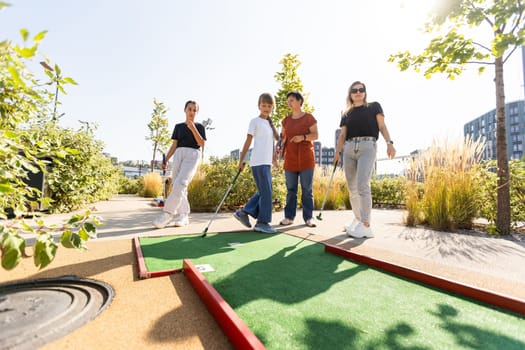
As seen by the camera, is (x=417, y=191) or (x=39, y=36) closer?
(x=39, y=36)

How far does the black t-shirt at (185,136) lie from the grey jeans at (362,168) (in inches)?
92.2

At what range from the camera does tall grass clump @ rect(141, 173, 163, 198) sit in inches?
490

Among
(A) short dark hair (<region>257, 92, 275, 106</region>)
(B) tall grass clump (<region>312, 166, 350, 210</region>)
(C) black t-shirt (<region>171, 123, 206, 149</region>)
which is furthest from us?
(B) tall grass clump (<region>312, 166, 350, 210</region>)

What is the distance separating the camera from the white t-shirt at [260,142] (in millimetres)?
3592

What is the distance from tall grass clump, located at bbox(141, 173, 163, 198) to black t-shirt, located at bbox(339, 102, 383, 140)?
Result: 35.5 feet

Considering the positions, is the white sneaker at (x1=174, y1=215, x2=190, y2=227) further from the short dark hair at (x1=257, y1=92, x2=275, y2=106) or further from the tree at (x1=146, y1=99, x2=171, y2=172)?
the tree at (x1=146, y1=99, x2=171, y2=172)

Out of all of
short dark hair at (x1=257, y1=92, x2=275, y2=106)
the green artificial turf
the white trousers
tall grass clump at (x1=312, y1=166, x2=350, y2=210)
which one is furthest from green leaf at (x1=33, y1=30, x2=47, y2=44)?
tall grass clump at (x1=312, y1=166, x2=350, y2=210)

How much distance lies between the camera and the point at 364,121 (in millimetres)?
3551

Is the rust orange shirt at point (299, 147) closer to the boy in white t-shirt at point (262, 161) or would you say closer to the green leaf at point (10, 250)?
the boy in white t-shirt at point (262, 161)

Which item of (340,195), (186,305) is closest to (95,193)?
(186,305)

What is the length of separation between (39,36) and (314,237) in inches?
117

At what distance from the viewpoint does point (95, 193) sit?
6.53 m

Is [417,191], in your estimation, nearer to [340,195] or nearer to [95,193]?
[340,195]

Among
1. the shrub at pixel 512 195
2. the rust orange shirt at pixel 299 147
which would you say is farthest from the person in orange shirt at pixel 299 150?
the shrub at pixel 512 195
